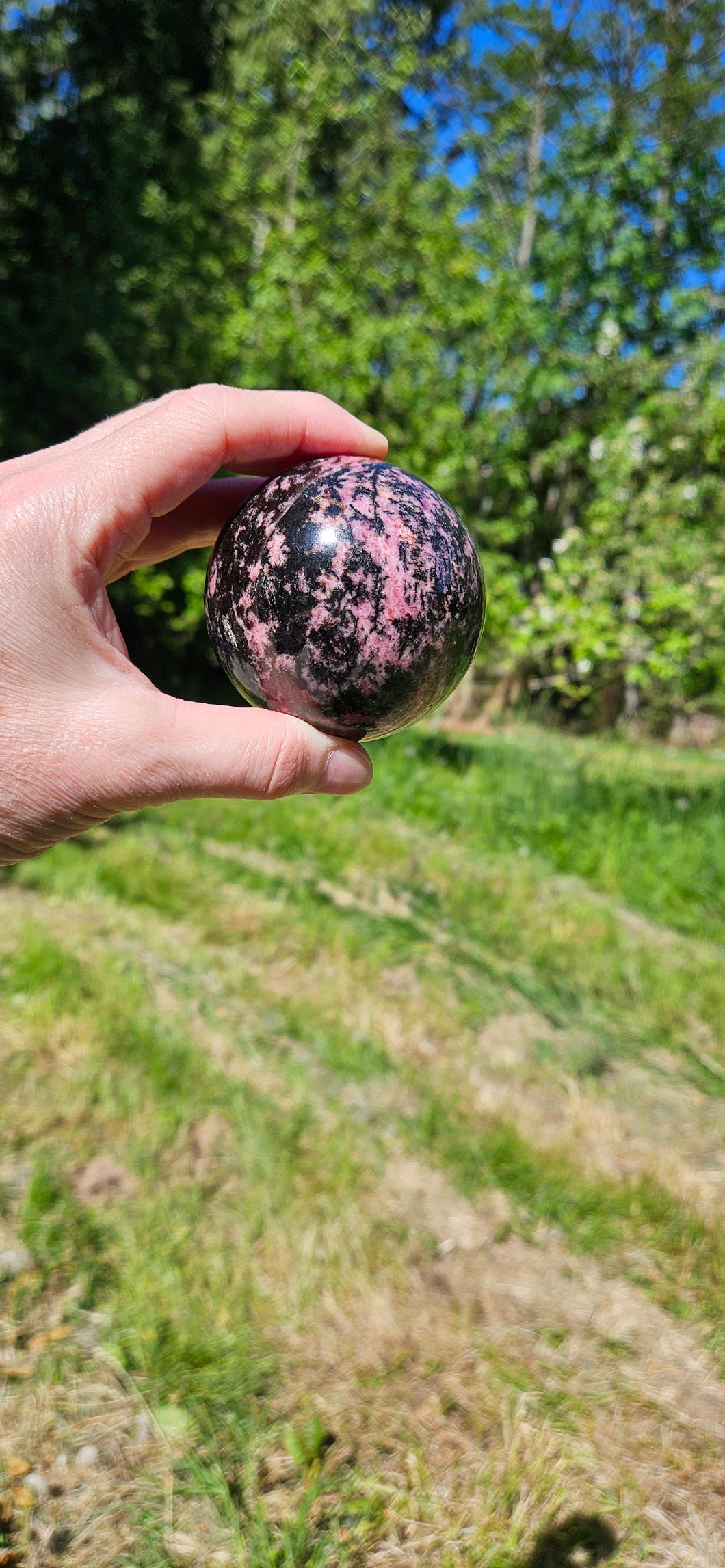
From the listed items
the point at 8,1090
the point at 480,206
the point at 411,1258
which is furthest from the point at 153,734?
the point at 480,206

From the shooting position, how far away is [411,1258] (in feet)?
9.49

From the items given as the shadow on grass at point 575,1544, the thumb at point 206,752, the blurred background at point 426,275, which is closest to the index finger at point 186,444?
the thumb at point 206,752

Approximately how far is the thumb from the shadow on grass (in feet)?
5.62

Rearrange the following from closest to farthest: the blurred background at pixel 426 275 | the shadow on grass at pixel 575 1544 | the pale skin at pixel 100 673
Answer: the pale skin at pixel 100 673 → the shadow on grass at pixel 575 1544 → the blurred background at pixel 426 275

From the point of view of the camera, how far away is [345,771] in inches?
71.9

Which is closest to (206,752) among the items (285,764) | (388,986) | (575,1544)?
(285,764)

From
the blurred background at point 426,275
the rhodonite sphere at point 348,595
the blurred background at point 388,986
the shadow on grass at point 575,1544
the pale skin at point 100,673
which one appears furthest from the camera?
the blurred background at point 426,275

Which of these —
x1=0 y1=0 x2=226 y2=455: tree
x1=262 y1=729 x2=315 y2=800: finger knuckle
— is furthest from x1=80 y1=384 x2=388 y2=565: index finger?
x1=0 y1=0 x2=226 y2=455: tree

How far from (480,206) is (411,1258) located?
44.9ft

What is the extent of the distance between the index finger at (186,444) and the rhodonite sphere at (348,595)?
9cm

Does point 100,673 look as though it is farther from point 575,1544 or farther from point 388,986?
point 388,986

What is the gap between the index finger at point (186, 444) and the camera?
1619mm

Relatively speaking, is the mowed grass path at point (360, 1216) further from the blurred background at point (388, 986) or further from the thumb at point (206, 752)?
the thumb at point (206, 752)

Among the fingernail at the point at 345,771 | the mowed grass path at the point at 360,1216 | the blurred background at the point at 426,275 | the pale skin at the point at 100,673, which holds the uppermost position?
the blurred background at the point at 426,275
